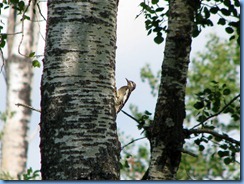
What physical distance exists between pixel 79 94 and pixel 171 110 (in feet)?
4.99

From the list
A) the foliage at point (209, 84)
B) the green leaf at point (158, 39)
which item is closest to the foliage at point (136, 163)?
the foliage at point (209, 84)

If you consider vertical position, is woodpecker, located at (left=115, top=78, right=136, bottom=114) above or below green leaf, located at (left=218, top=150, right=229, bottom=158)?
above

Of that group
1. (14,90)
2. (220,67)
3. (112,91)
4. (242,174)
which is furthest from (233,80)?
(112,91)

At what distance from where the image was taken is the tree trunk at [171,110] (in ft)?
14.2

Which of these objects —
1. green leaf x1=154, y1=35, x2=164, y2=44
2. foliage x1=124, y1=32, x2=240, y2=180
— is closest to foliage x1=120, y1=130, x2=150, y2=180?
foliage x1=124, y1=32, x2=240, y2=180

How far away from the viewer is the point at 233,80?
16.2 m

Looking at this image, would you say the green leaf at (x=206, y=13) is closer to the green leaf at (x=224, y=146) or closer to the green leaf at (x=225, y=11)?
the green leaf at (x=225, y=11)

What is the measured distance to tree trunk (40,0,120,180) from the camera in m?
2.86

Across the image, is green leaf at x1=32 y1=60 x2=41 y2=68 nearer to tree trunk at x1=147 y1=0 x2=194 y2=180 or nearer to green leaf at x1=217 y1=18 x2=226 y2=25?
tree trunk at x1=147 y1=0 x2=194 y2=180

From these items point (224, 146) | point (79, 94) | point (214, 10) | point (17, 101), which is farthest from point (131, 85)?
point (17, 101)

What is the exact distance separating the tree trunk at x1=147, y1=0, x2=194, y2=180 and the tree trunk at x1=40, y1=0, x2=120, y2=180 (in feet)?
4.41

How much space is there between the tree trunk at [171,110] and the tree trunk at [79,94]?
1345mm

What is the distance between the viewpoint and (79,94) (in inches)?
115

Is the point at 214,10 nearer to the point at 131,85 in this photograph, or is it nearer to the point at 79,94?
the point at 131,85
